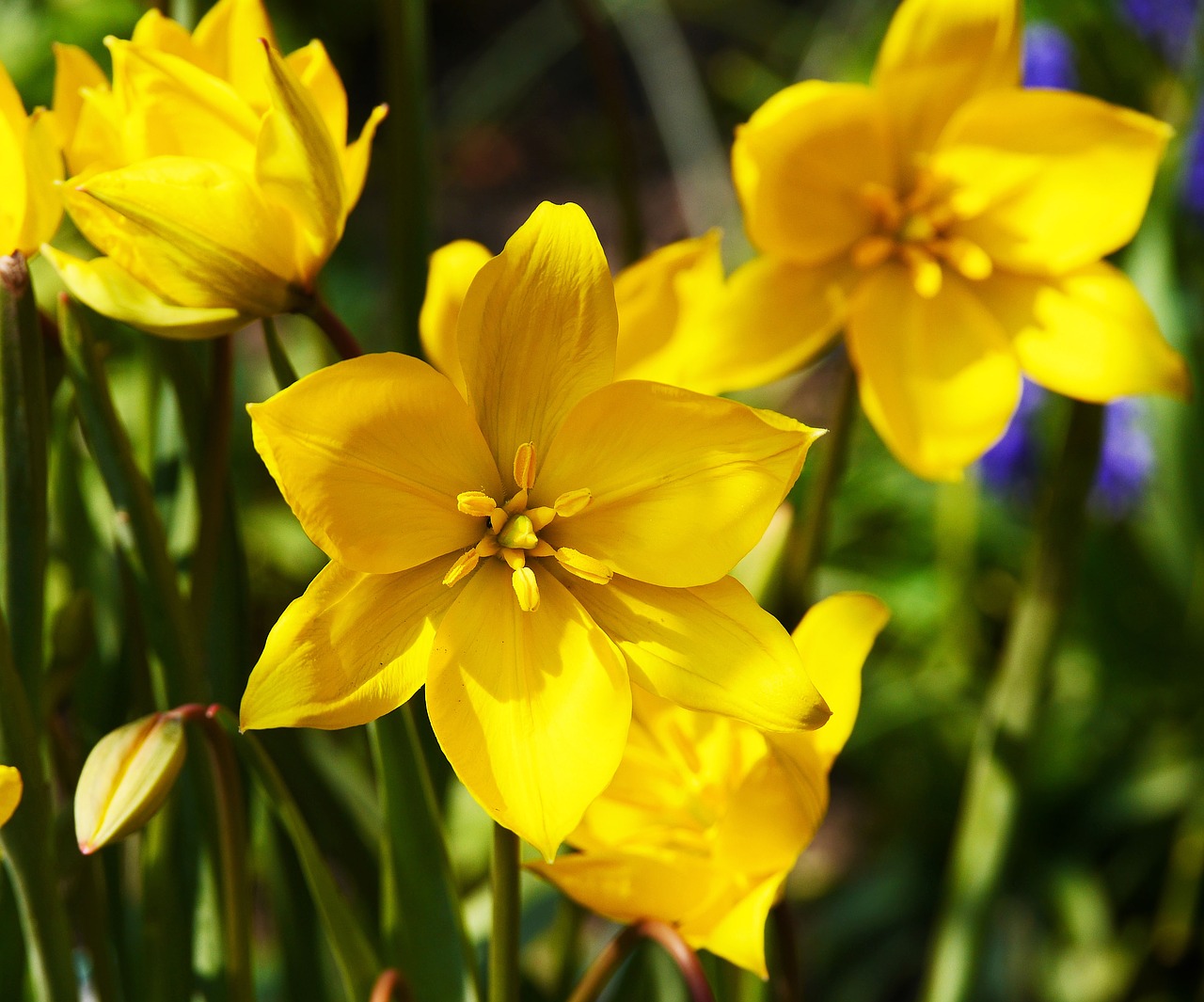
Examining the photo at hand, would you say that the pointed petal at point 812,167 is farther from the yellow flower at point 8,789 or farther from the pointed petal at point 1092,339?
the yellow flower at point 8,789

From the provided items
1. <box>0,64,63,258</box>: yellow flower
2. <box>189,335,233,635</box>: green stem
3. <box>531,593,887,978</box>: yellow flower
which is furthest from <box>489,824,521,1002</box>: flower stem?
<box>0,64,63,258</box>: yellow flower

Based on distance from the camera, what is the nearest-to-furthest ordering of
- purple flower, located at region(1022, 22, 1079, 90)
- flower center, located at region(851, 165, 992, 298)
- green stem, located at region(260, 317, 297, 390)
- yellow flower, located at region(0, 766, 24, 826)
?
yellow flower, located at region(0, 766, 24, 826), green stem, located at region(260, 317, 297, 390), flower center, located at region(851, 165, 992, 298), purple flower, located at region(1022, 22, 1079, 90)

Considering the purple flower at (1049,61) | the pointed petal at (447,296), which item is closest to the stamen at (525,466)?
the pointed petal at (447,296)

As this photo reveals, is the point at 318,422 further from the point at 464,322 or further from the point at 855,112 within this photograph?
the point at 855,112

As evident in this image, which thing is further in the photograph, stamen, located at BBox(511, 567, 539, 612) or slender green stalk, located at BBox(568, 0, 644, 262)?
slender green stalk, located at BBox(568, 0, 644, 262)

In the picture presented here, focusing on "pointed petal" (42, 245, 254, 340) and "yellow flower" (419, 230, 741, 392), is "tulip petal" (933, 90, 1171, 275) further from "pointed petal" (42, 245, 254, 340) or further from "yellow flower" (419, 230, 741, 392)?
"pointed petal" (42, 245, 254, 340)

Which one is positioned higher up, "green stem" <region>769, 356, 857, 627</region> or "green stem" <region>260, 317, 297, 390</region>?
→ "green stem" <region>260, 317, 297, 390</region>

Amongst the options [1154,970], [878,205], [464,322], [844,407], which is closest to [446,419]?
[464,322]

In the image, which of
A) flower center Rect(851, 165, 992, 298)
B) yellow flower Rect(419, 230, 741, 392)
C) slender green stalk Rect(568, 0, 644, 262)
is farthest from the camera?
slender green stalk Rect(568, 0, 644, 262)
